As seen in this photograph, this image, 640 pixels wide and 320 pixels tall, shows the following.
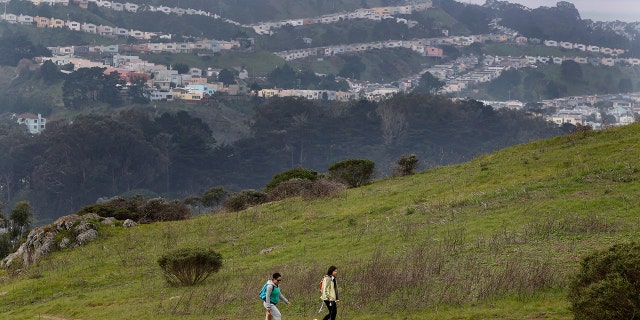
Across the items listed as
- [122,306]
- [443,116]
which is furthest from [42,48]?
[122,306]

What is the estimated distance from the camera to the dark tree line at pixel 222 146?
103m

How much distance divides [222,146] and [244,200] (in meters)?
84.9

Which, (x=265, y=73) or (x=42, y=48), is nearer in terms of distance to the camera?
(x=42, y=48)

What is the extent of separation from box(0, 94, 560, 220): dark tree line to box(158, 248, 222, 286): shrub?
273 feet

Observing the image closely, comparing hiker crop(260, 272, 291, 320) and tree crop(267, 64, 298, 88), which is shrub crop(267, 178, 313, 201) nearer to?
hiker crop(260, 272, 291, 320)

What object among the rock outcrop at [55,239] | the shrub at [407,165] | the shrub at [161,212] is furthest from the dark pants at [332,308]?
the shrub at [161,212]

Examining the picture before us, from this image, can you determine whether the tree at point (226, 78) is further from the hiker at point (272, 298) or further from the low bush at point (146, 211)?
the hiker at point (272, 298)

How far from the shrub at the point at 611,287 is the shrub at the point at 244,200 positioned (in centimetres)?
2261

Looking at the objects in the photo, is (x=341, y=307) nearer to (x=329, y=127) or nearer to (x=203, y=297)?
(x=203, y=297)

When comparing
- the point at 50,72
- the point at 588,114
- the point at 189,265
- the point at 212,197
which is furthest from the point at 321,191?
the point at 50,72

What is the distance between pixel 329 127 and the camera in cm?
12800

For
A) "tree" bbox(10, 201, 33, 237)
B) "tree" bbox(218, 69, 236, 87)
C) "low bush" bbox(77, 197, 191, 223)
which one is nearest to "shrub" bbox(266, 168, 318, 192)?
"low bush" bbox(77, 197, 191, 223)

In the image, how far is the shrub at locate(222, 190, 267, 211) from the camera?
109ft

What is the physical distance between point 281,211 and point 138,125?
8623cm
